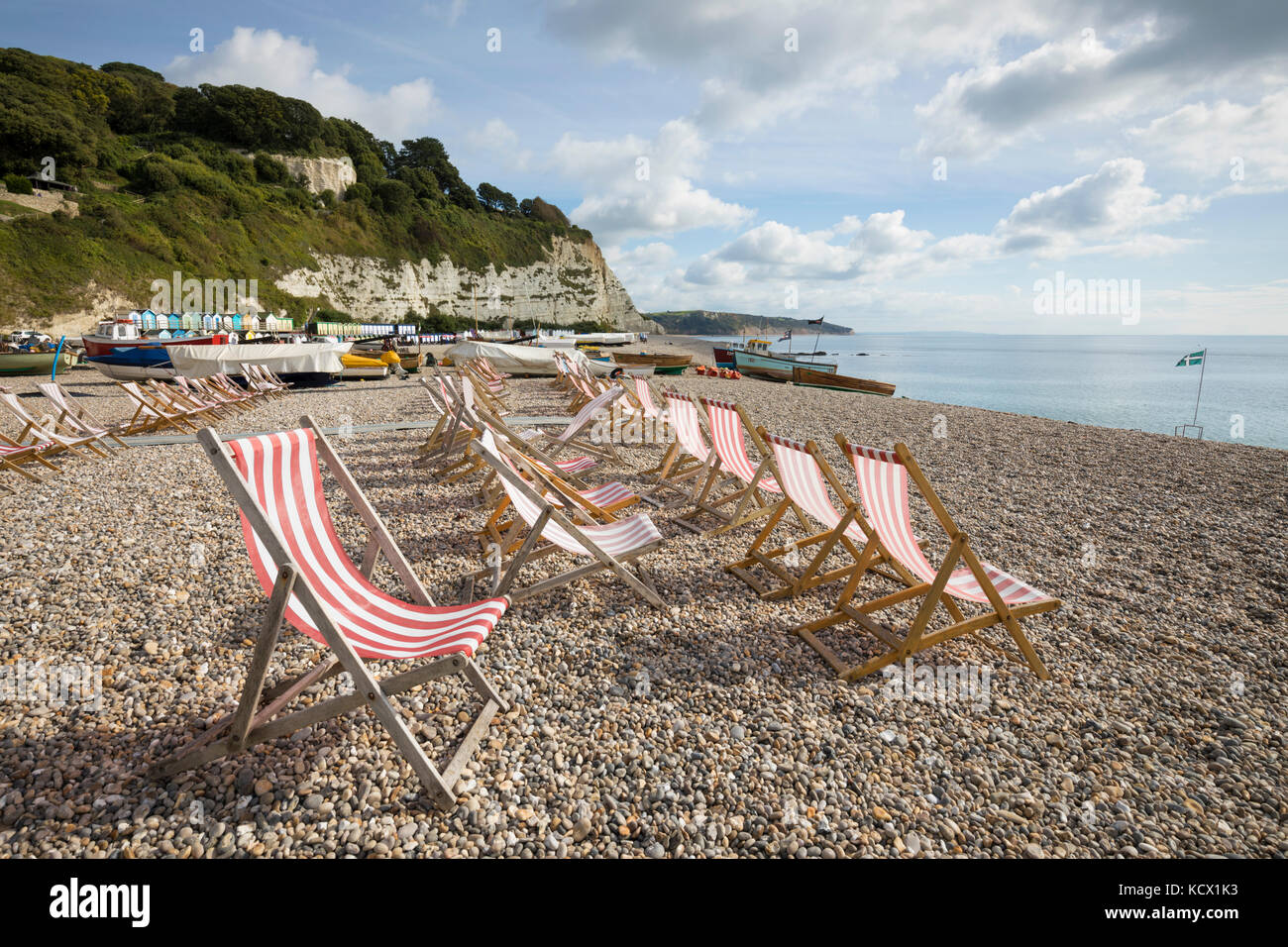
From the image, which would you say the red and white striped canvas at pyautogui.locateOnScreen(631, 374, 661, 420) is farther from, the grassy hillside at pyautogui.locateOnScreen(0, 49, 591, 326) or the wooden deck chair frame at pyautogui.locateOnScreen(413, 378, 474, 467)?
the grassy hillside at pyautogui.locateOnScreen(0, 49, 591, 326)

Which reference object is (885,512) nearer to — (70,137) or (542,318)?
(70,137)

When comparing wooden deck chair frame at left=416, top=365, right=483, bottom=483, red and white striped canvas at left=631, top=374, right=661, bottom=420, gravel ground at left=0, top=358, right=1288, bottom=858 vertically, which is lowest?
gravel ground at left=0, top=358, right=1288, bottom=858

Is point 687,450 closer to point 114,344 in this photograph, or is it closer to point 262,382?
point 262,382

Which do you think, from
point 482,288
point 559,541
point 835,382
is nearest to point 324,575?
point 559,541

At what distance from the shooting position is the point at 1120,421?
2544cm

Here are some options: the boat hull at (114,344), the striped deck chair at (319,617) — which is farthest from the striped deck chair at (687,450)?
the boat hull at (114,344)

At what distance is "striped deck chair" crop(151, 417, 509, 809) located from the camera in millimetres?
1898

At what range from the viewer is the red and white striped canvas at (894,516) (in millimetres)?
3227

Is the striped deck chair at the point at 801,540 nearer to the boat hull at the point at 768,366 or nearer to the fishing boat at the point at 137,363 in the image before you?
the fishing boat at the point at 137,363

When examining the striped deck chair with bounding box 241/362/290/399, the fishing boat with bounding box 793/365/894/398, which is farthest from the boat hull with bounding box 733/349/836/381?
the striped deck chair with bounding box 241/362/290/399
